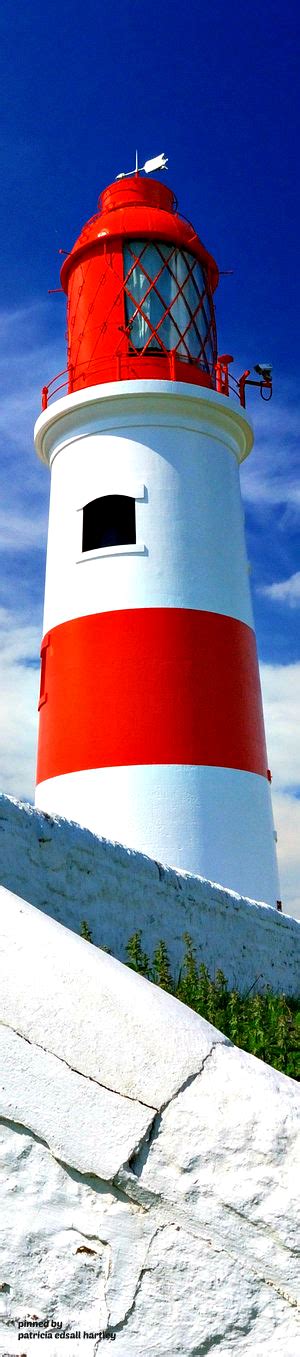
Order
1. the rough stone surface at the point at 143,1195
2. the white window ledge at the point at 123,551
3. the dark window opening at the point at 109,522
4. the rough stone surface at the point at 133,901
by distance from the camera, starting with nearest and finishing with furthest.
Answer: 1. the rough stone surface at the point at 143,1195
2. the rough stone surface at the point at 133,901
3. the white window ledge at the point at 123,551
4. the dark window opening at the point at 109,522

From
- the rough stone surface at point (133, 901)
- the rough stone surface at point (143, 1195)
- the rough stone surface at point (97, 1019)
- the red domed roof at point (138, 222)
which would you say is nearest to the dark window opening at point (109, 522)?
the red domed roof at point (138, 222)

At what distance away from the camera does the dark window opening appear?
1127 centimetres

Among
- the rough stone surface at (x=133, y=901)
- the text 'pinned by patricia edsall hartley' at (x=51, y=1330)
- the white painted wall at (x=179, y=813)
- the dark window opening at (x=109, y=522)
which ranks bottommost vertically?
the text 'pinned by patricia edsall hartley' at (x=51, y=1330)

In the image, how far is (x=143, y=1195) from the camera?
260 centimetres

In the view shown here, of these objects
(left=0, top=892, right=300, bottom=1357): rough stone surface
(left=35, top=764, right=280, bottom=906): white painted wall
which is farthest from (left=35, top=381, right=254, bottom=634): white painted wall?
(left=0, top=892, right=300, bottom=1357): rough stone surface

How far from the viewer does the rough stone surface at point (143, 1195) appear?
256 centimetres

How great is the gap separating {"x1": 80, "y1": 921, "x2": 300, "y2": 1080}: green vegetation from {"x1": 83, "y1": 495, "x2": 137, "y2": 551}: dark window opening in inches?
221

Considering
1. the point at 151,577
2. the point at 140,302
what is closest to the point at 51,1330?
the point at 151,577

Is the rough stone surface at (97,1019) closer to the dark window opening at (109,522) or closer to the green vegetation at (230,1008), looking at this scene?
the green vegetation at (230,1008)

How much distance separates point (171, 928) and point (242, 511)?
22.0ft

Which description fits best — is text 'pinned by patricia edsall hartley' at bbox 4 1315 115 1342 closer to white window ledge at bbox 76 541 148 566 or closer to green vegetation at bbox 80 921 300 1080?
green vegetation at bbox 80 921 300 1080

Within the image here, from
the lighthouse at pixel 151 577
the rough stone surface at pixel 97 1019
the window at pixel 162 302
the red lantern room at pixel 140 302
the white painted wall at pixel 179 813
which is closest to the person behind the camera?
the rough stone surface at pixel 97 1019

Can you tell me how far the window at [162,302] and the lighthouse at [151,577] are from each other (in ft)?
0.06

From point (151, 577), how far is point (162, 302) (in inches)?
128
